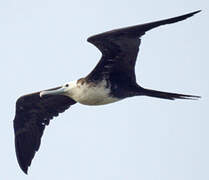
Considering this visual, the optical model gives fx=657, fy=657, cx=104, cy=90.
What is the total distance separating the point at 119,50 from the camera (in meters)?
8.73

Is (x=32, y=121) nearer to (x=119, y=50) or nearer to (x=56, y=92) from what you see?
(x=56, y=92)

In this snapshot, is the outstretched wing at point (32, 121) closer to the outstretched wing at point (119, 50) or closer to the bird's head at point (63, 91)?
the bird's head at point (63, 91)

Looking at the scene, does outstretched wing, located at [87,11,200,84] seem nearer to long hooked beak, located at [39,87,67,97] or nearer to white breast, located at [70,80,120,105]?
white breast, located at [70,80,120,105]

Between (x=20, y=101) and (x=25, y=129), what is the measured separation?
535 millimetres

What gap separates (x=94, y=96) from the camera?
9.22 m

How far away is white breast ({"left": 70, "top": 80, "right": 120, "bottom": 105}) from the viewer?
919 centimetres

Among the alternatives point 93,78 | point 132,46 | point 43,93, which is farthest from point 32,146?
point 132,46

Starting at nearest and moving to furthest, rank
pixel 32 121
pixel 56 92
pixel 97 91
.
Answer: pixel 97 91 → pixel 56 92 → pixel 32 121

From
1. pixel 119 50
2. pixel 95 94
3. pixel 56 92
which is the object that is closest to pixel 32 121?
pixel 56 92

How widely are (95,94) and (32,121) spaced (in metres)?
1.64

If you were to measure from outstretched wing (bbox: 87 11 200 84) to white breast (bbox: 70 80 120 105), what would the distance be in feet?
0.38

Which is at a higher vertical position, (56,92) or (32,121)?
(56,92)

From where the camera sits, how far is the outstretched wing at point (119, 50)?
26.4 ft

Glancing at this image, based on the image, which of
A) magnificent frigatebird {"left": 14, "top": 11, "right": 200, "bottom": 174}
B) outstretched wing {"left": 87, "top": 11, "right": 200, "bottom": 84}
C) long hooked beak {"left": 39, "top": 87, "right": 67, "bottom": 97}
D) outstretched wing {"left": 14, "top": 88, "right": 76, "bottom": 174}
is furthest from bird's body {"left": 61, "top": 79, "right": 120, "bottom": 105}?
outstretched wing {"left": 14, "top": 88, "right": 76, "bottom": 174}
